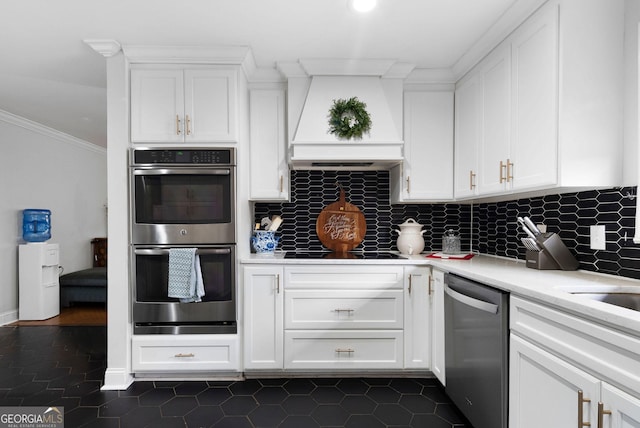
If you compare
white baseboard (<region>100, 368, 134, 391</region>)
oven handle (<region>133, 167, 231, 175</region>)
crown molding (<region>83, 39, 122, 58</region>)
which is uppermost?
crown molding (<region>83, 39, 122, 58</region>)

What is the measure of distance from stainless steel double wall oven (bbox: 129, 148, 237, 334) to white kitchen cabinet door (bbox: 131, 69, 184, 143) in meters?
0.12

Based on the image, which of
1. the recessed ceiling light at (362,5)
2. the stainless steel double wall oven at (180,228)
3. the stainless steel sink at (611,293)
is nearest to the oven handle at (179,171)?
the stainless steel double wall oven at (180,228)

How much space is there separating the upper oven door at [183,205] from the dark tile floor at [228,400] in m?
1.00

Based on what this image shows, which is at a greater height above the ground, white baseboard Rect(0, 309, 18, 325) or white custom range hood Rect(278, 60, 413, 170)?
white custom range hood Rect(278, 60, 413, 170)

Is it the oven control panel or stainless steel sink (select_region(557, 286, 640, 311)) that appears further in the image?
the oven control panel

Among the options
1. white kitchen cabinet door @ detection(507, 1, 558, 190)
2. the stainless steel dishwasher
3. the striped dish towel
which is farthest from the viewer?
the striped dish towel

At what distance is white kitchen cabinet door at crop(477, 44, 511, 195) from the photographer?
85.4 inches

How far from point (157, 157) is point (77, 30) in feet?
2.84

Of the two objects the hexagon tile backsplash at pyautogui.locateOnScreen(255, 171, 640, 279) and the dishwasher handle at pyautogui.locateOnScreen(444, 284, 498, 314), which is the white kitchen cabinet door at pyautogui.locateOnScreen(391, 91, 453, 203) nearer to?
the hexagon tile backsplash at pyautogui.locateOnScreen(255, 171, 640, 279)

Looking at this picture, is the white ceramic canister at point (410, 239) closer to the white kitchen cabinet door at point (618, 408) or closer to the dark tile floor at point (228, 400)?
the dark tile floor at point (228, 400)

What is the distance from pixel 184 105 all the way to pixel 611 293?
263 cm

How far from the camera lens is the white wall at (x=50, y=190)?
406 cm

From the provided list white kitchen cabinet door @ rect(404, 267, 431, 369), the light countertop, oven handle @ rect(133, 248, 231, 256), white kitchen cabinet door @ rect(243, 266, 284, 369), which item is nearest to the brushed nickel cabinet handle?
the light countertop

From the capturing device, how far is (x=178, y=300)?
8.31 ft
